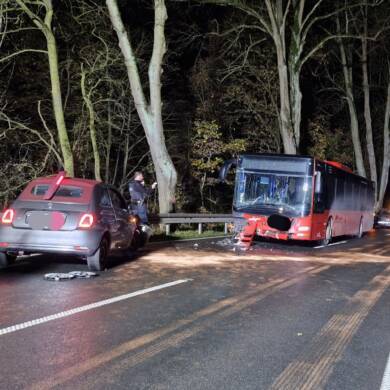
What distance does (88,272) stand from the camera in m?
9.59

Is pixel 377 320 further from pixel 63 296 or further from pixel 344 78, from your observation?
pixel 344 78

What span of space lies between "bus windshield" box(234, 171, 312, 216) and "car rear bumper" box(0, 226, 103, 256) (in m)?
7.91

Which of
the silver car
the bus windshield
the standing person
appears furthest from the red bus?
the silver car

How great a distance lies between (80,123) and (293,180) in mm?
13846

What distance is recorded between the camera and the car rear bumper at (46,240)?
369 inches

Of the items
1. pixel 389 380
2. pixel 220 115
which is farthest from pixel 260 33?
pixel 389 380

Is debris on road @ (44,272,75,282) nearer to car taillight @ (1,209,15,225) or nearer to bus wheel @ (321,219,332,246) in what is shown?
car taillight @ (1,209,15,225)

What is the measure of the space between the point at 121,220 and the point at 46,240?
1.94 metres

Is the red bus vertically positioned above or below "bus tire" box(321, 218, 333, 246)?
above

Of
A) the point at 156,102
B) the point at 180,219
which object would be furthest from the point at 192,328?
the point at 156,102

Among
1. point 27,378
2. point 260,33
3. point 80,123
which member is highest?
point 260,33

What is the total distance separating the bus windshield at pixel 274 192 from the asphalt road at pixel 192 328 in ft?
17.3

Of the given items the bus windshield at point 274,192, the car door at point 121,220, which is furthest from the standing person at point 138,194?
the car door at point 121,220

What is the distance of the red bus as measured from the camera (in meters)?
16.0
